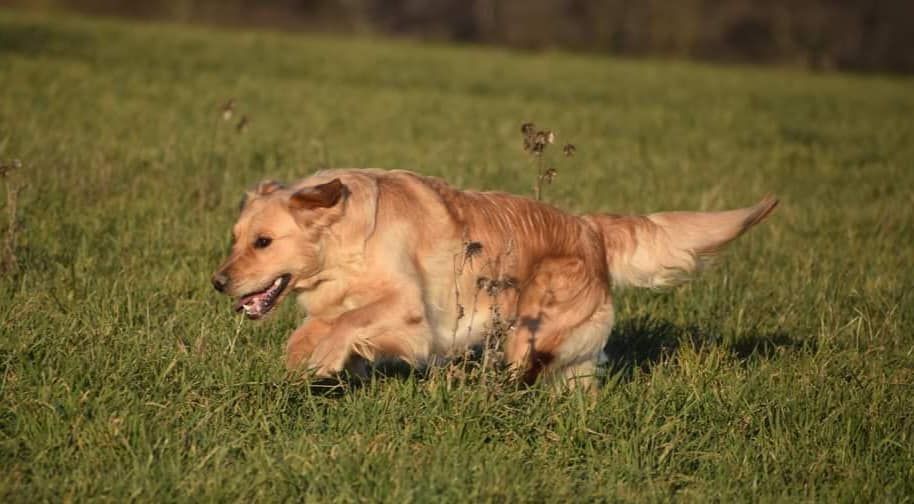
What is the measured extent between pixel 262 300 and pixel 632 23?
1683 inches

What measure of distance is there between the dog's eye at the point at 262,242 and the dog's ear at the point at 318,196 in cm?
18

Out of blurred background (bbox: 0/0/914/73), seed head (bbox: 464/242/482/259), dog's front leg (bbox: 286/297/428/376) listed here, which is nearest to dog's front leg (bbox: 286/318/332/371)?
dog's front leg (bbox: 286/297/428/376)

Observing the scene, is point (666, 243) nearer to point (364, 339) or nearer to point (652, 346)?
point (652, 346)

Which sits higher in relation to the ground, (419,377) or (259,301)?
(259,301)

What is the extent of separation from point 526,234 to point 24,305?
248cm

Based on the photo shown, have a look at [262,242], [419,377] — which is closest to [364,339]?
[262,242]

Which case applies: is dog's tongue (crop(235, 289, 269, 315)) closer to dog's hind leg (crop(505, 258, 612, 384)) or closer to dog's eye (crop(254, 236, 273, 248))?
dog's eye (crop(254, 236, 273, 248))

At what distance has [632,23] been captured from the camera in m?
45.7

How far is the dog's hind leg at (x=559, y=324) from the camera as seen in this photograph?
509cm

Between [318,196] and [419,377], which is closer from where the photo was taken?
[318,196]

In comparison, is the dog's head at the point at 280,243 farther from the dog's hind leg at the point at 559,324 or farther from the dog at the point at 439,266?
the dog's hind leg at the point at 559,324

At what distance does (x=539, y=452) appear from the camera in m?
4.42

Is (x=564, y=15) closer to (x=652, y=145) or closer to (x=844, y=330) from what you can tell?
(x=652, y=145)

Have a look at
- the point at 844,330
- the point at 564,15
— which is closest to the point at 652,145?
the point at 844,330
